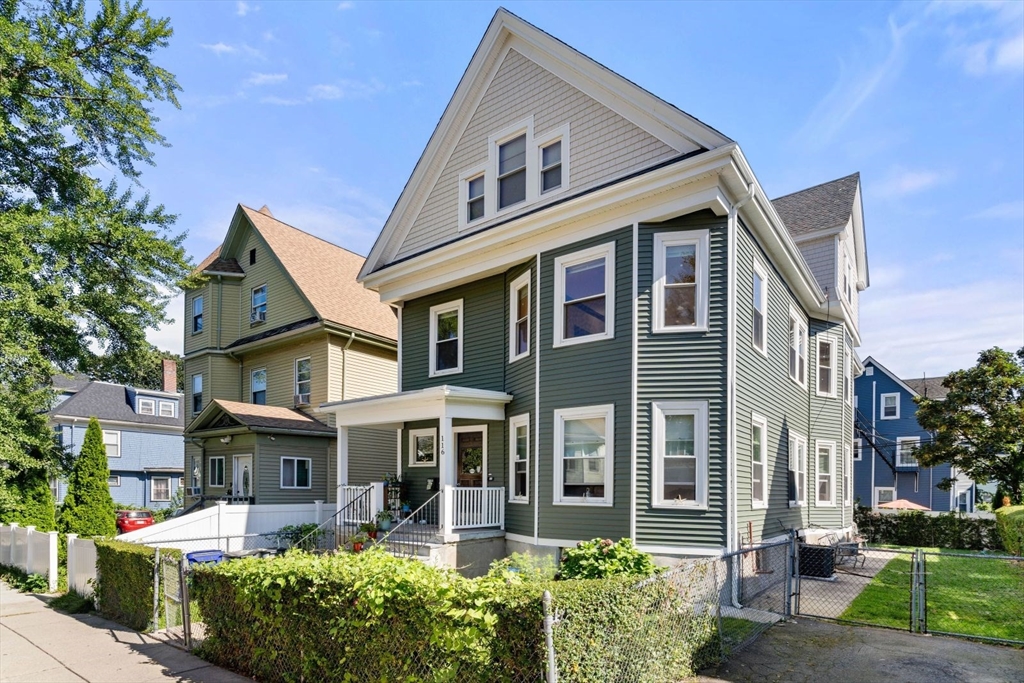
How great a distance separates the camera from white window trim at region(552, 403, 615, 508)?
1096 centimetres

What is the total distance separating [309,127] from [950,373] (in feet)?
77.9

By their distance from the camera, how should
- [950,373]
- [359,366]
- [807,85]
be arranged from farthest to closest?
[950,373], [359,366], [807,85]

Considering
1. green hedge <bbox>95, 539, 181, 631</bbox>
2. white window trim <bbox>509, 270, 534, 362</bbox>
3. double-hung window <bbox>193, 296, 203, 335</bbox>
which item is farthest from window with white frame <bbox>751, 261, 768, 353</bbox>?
double-hung window <bbox>193, 296, 203, 335</bbox>

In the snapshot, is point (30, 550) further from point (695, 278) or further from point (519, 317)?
point (695, 278)

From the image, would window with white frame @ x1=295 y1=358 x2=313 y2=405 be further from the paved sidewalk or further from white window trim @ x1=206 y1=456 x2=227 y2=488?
the paved sidewalk

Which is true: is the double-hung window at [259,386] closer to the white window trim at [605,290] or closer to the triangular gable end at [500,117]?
the triangular gable end at [500,117]

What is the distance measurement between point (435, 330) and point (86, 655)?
9.38 meters

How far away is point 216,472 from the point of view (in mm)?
21469

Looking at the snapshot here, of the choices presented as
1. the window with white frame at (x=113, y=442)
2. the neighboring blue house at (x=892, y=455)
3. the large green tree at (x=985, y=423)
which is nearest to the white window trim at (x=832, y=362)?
the large green tree at (x=985, y=423)

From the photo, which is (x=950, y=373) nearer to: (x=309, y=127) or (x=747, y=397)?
(x=747, y=397)

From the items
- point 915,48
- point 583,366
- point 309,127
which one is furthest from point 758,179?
point 309,127

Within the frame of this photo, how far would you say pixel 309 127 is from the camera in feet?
46.5

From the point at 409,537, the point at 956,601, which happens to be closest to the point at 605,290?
the point at 409,537

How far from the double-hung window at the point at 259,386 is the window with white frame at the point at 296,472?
12.6ft
